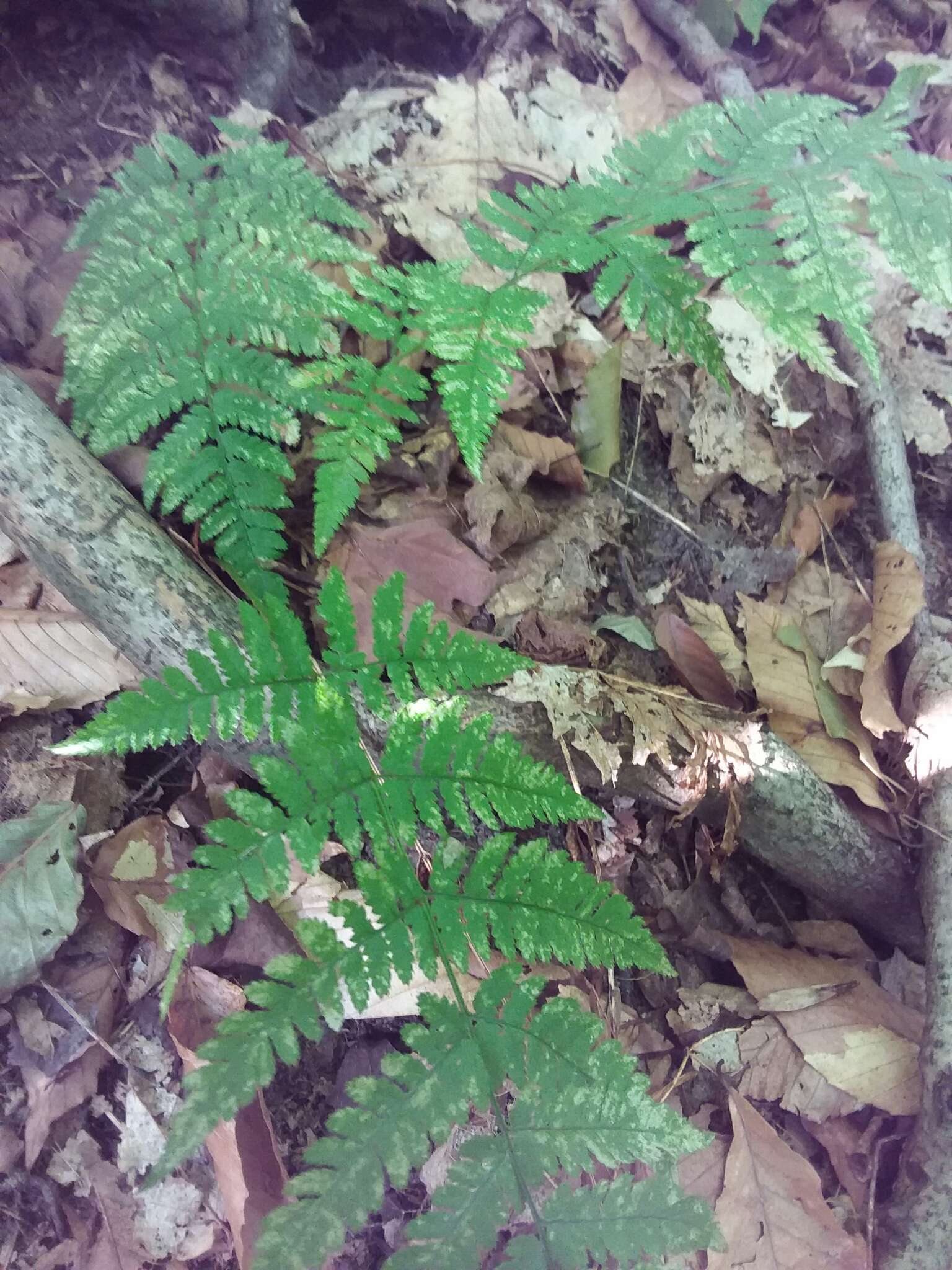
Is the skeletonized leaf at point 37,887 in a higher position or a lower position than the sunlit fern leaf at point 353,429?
lower

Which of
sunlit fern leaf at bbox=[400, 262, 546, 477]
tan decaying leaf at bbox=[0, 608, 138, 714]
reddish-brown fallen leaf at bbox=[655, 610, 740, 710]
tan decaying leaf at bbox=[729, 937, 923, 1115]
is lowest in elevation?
tan decaying leaf at bbox=[729, 937, 923, 1115]

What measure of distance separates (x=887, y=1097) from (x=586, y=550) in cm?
176

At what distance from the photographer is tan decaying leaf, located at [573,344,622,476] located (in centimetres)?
262

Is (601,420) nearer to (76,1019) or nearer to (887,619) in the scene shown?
(887,619)

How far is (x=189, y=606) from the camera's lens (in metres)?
1.85

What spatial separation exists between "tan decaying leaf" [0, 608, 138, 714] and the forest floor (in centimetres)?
1

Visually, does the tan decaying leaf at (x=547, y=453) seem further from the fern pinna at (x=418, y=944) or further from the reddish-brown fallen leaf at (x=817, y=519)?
the fern pinna at (x=418, y=944)

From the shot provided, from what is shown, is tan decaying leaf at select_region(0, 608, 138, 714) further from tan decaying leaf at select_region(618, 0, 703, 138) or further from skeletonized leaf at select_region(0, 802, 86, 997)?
tan decaying leaf at select_region(618, 0, 703, 138)

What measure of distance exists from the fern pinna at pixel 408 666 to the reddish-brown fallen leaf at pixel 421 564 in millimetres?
222

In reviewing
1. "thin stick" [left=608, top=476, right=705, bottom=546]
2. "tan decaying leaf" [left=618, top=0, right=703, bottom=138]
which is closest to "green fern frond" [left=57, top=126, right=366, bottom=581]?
"thin stick" [left=608, top=476, right=705, bottom=546]

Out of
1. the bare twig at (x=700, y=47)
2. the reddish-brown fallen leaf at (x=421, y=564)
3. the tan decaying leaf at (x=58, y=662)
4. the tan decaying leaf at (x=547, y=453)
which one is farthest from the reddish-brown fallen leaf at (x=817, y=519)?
the tan decaying leaf at (x=58, y=662)

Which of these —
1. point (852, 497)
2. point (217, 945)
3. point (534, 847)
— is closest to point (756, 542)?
point (852, 497)

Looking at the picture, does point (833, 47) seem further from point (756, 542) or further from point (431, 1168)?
point (431, 1168)

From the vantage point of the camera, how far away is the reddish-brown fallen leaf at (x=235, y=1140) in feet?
5.26
